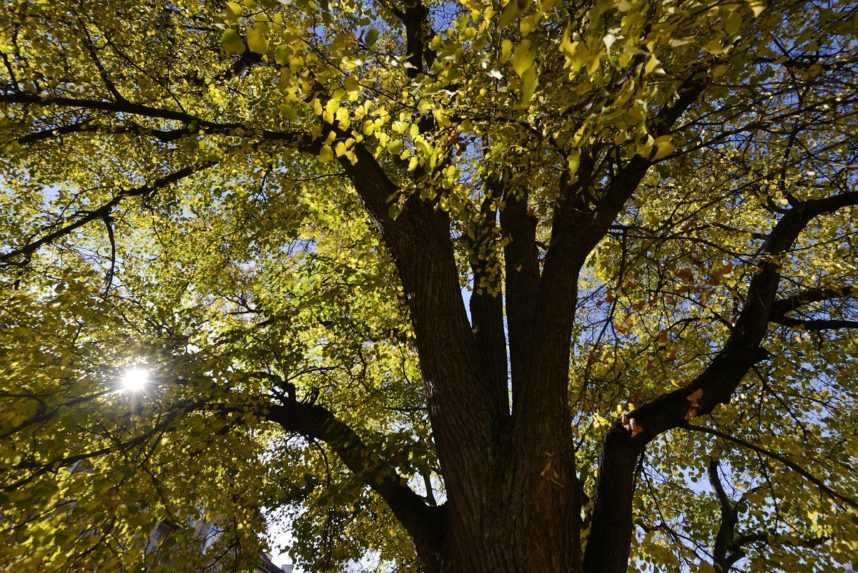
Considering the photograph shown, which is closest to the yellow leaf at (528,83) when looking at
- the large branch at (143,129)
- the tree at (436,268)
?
the tree at (436,268)

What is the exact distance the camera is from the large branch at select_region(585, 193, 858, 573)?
3387 mm

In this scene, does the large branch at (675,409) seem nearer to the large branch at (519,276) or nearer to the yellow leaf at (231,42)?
the large branch at (519,276)

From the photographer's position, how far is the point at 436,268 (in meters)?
4.01

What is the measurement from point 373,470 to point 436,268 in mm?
2196

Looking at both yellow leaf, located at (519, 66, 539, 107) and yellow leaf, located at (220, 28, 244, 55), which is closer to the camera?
yellow leaf, located at (519, 66, 539, 107)

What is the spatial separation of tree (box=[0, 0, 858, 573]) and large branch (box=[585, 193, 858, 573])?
0.02 m

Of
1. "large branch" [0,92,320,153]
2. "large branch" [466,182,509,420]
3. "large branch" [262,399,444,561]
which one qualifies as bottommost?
"large branch" [262,399,444,561]

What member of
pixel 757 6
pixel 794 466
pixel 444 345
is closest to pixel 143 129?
pixel 444 345

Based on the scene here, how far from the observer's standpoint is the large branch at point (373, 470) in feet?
12.5

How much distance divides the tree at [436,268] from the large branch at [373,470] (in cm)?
3

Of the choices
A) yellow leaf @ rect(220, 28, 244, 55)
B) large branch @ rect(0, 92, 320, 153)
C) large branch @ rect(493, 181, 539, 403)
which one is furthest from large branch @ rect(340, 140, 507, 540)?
yellow leaf @ rect(220, 28, 244, 55)

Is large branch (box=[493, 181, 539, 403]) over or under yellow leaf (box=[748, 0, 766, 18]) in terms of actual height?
over

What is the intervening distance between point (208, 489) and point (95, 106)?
4.87 meters

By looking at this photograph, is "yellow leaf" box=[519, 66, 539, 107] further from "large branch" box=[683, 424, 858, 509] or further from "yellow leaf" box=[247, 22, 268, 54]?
"large branch" box=[683, 424, 858, 509]
